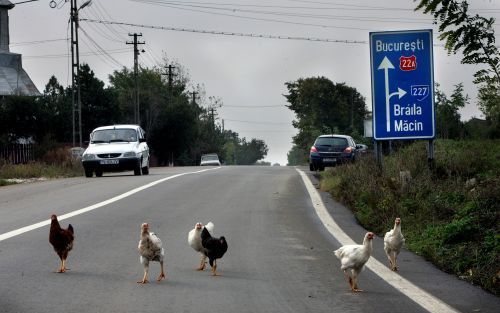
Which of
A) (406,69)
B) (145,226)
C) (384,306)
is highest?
(406,69)

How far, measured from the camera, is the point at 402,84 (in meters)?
18.9

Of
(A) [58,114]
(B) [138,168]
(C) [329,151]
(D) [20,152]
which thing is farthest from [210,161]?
(B) [138,168]

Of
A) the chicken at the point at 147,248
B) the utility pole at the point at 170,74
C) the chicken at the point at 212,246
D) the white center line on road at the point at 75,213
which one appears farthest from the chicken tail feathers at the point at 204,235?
the utility pole at the point at 170,74

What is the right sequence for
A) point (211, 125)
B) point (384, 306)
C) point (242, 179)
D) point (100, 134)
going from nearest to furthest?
point (384, 306) → point (242, 179) → point (100, 134) → point (211, 125)

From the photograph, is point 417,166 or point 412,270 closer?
point 412,270

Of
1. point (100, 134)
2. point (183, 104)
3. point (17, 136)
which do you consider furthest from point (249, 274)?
point (183, 104)

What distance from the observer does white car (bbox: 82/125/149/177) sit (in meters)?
30.8

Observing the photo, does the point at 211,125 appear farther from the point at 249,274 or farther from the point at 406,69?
the point at 249,274

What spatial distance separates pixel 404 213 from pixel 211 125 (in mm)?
99127

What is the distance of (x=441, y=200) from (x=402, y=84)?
15.4ft

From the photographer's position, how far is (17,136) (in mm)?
57094

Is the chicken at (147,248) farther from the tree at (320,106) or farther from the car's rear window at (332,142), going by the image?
the tree at (320,106)

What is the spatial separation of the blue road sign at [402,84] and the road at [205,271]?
2.23 m

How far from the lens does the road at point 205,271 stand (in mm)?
7746
